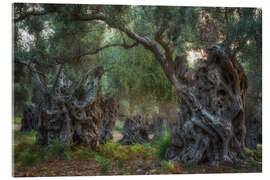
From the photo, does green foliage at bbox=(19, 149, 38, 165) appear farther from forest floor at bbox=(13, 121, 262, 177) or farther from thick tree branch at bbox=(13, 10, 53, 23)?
thick tree branch at bbox=(13, 10, 53, 23)

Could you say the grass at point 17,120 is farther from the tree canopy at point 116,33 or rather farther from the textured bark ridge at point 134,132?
the textured bark ridge at point 134,132

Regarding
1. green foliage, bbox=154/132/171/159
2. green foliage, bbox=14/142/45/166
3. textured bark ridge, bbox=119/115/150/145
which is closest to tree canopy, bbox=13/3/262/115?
green foliage, bbox=14/142/45/166

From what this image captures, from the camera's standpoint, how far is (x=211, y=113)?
5848 mm

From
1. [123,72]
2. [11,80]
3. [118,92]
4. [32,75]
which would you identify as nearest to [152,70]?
[123,72]

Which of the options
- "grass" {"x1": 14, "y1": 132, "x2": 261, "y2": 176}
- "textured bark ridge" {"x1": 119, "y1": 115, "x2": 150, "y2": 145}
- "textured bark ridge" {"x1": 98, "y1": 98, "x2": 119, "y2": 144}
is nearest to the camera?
"grass" {"x1": 14, "y1": 132, "x2": 261, "y2": 176}

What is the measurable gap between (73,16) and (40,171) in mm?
3511

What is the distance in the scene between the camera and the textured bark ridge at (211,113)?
5.74m

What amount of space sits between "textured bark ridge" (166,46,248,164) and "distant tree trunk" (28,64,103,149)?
3.03m

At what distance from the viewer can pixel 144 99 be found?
8.37 m

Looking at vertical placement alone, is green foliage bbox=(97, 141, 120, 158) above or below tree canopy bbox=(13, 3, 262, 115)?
below

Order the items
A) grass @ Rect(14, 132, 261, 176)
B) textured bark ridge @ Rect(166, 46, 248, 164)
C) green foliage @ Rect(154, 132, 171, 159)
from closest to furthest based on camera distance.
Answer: grass @ Rect(14, 132, 261, 176)
textured bark ridge @ Rect(166, 46, 248, 164)
green foliage @ Rect(154, 132, 171, 159)

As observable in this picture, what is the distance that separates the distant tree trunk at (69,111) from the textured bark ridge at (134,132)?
16.8 feet

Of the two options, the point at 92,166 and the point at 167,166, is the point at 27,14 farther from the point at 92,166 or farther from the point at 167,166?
the point at 167,166

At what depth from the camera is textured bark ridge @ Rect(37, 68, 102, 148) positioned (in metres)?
7.51
